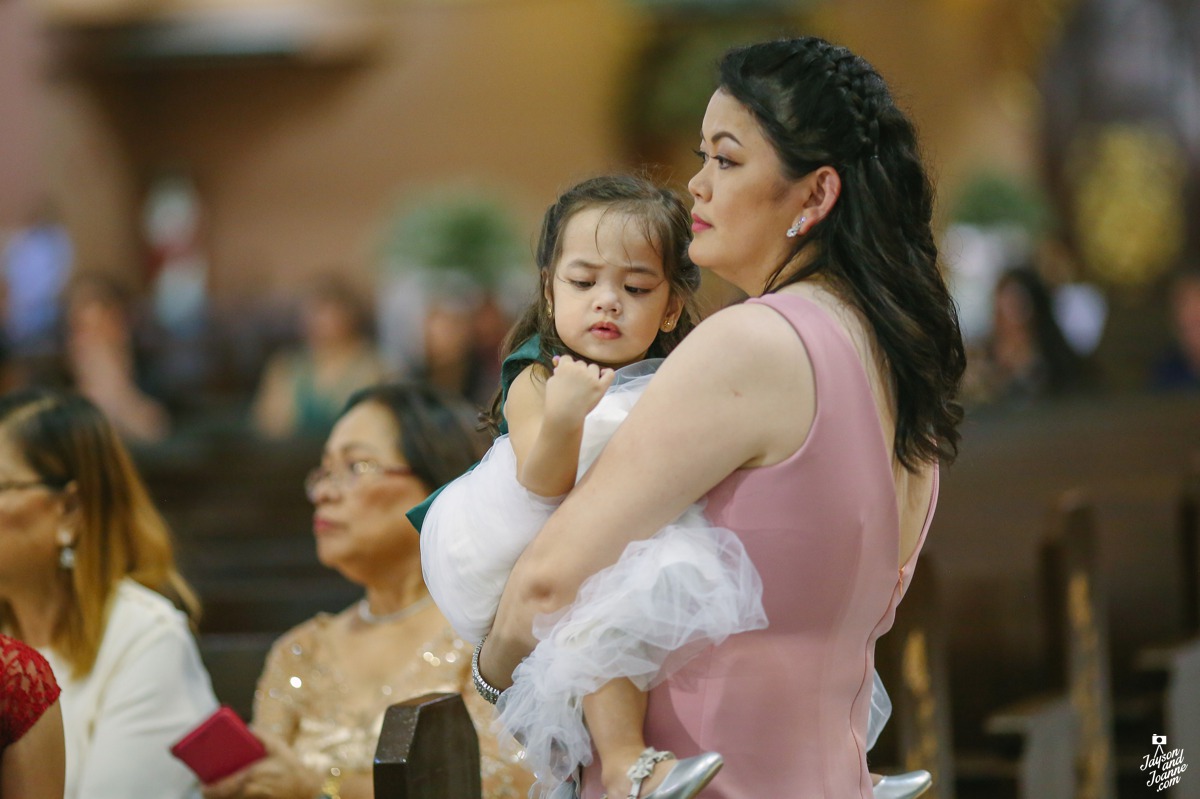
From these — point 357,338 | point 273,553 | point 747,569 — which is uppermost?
point 747,569

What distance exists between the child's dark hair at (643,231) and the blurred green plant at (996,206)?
10666 millimetres

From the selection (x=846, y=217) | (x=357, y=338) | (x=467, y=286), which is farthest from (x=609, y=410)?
(x=467, y=286)

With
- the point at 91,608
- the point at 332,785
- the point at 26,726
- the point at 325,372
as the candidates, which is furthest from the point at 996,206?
the point at 26,726

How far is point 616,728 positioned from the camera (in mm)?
1768

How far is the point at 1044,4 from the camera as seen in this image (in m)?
14.8

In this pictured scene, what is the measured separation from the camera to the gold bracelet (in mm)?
2889

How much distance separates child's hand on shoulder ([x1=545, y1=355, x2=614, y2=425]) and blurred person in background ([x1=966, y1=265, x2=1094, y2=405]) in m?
6.43

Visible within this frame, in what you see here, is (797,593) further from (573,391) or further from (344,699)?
(344,699)

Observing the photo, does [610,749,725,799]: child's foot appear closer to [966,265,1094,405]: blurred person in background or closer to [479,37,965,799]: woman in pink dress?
[479,37,965,799]: woman in pink dress

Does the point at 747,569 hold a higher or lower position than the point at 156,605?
higher

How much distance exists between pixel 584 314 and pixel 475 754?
0.67 metres

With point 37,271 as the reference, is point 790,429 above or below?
above

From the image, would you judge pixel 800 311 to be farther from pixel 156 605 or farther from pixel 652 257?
pixel 156 605

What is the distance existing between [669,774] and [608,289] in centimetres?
67
